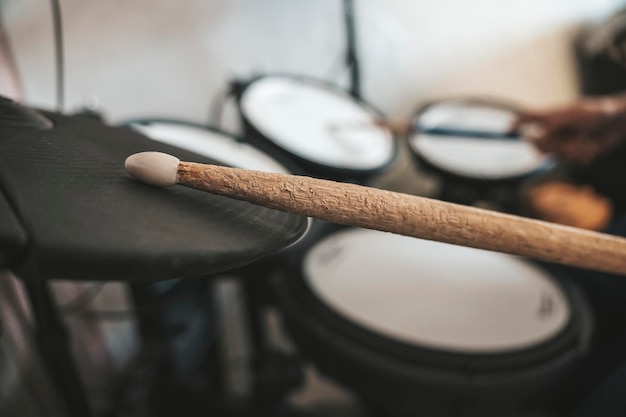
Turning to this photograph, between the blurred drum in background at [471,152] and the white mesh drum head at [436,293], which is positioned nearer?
the white mesh drum head at [436,293]

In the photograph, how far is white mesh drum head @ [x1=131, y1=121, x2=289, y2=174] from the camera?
792 millimetres

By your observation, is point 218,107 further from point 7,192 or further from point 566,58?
point 566,58

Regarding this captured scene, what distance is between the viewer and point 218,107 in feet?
4.33

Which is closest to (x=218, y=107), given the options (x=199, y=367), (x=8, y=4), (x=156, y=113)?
(x=156, y=113)

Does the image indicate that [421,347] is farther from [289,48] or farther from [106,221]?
[289,48]

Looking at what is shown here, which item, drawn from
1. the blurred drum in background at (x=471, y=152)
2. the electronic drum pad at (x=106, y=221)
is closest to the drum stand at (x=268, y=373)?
the blurred drum in background at (x=471, y=152)

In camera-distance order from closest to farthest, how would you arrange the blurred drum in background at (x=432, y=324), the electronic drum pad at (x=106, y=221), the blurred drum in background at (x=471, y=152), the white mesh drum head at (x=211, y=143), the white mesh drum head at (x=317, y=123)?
the electronic drum pad at (x=106, y=221), the blurred drum in background at (x=432, y=324), the white mesh drum head at (x=211, y=143), the white mesh drum head at (x=317, y=123), the blurred drum in background at (x=471, y=152)

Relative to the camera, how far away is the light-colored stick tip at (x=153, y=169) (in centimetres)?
34

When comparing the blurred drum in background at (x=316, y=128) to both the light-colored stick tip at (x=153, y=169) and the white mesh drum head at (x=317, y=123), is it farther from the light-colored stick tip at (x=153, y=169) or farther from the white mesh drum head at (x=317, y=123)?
the light-colored stick tip at (x=153, y=169)

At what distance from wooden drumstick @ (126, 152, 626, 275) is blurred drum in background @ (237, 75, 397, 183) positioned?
1.66 ft

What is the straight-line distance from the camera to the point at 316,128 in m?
1.04

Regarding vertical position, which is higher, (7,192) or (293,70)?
(7,192)

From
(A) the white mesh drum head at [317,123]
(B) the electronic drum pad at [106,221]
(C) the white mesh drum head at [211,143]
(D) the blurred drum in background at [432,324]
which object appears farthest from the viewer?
(A) the white mesh drum head at [317,123]

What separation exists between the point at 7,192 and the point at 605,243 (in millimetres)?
435
